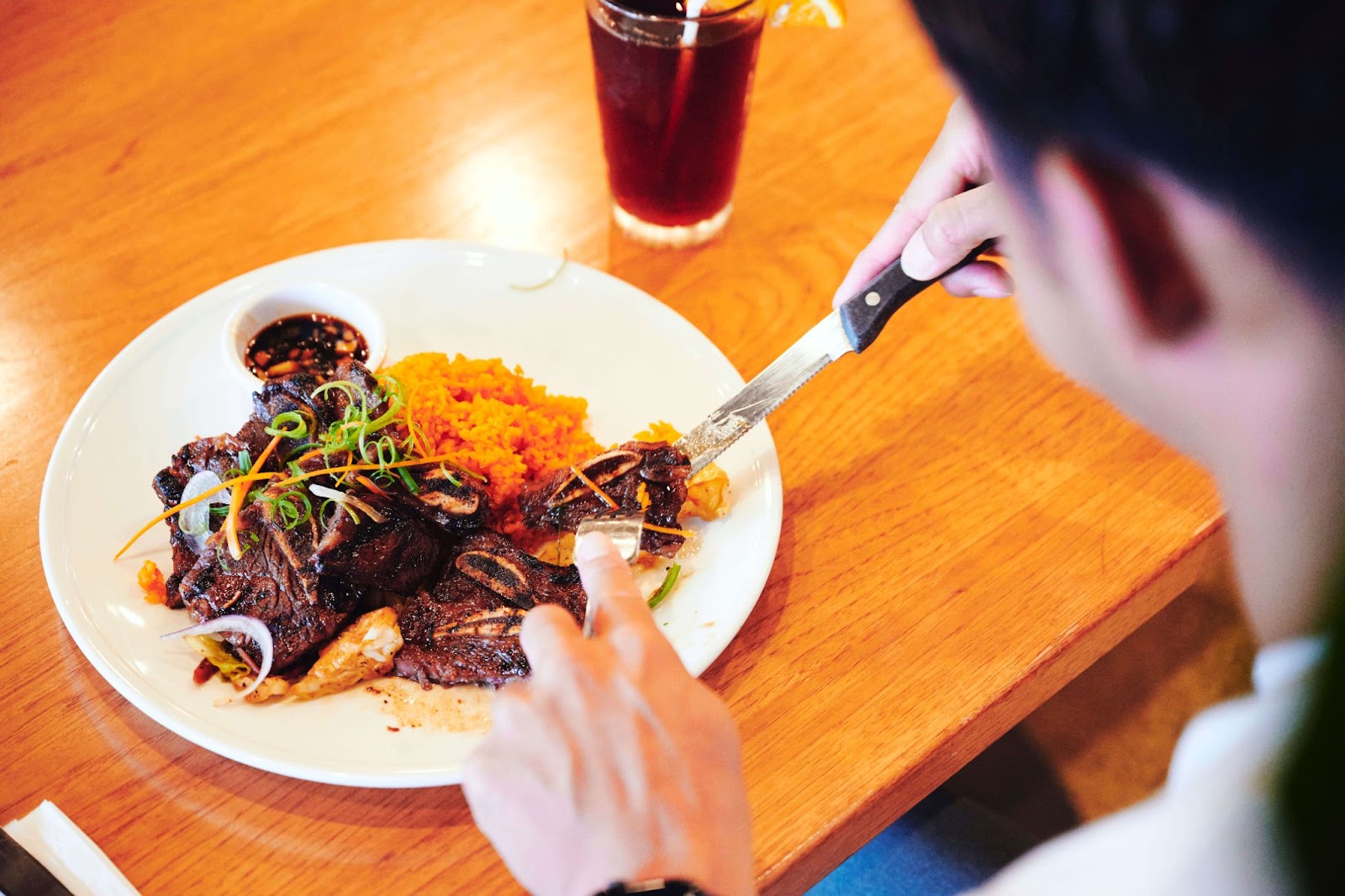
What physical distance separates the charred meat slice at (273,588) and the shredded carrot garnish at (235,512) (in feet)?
0.04

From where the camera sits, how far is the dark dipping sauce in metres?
1.79

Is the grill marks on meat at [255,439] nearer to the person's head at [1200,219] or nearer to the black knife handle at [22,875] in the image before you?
the black knife handle at [22,875]

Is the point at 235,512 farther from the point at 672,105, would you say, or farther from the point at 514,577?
the point at 672,105

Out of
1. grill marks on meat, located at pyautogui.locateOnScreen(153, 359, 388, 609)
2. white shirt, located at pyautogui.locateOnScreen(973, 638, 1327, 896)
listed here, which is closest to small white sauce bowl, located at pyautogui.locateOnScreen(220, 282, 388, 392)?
grill marks on meat, located at pyautogui.locateOnScreen(153, 359, 388, 609)

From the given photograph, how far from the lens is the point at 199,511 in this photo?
1.56 metres

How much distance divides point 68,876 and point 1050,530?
156cm

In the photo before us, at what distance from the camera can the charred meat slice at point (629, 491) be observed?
160 centimetres

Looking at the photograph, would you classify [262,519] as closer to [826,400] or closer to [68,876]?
[68,876]

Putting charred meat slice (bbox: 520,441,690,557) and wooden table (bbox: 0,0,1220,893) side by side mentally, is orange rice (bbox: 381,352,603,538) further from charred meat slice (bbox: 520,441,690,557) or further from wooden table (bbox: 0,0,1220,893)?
wooden table (bbox: 0,0,1220,893)

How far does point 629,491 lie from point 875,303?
0.50 meters

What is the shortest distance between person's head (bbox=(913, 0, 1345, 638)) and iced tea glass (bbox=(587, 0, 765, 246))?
114 cm

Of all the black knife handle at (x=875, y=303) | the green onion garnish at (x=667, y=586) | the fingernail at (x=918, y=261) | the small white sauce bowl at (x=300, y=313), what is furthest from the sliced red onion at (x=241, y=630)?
the fingernail at (x=918, y=261)

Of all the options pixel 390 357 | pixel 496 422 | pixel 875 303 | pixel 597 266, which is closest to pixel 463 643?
pixel 496 422

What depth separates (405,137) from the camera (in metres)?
2.36
